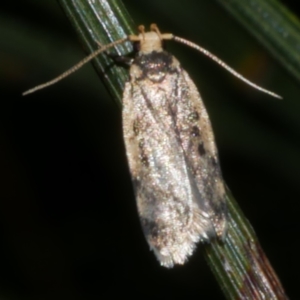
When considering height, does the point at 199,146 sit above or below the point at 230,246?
above

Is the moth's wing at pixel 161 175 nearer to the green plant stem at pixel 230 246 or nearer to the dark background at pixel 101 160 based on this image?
the green plant stem at pixel 230 246

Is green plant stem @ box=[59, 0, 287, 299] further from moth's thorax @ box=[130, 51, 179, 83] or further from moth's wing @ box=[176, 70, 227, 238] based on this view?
moth's thorax @ box=[130, 51, 179, 83]

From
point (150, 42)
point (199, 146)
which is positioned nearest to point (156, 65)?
point (150, 42)

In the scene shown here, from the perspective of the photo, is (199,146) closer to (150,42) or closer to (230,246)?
(150,42)

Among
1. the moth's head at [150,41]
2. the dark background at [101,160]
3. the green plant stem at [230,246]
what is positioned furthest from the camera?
the dark background at [101,160]

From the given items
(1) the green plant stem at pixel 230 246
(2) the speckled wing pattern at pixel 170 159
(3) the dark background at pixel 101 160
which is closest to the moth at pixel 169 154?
(2) the speckled wing pattern at pixel 170 159

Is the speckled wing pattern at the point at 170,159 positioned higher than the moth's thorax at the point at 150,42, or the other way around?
the moth's thorax at the point at 150,42
